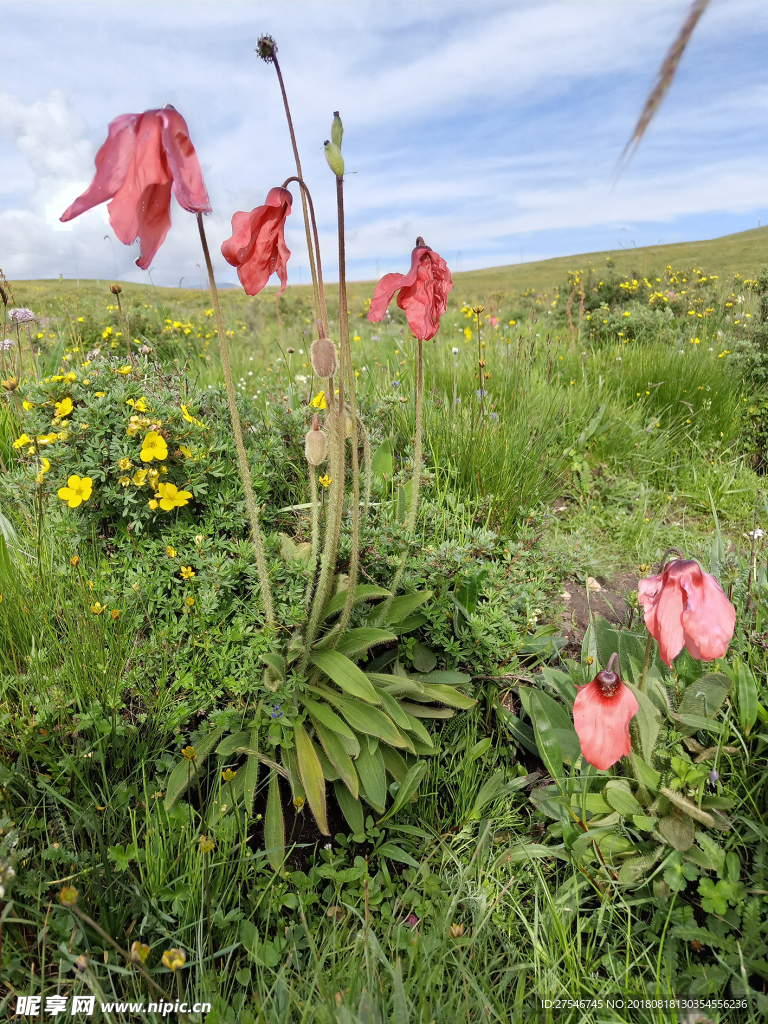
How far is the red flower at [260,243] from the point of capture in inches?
51.0

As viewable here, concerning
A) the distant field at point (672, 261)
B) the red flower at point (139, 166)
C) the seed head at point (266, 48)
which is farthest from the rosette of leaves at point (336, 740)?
the distant field at point (672, 261)

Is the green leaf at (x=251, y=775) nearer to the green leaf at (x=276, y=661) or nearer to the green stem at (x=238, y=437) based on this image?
the green leaf at (x=276, y=661)

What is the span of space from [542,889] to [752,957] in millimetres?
446

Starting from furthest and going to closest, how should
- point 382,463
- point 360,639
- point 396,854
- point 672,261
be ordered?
point 672,261
point 382,463
point 360,639
point 396,854

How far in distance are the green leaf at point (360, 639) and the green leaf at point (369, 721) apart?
0.15 m

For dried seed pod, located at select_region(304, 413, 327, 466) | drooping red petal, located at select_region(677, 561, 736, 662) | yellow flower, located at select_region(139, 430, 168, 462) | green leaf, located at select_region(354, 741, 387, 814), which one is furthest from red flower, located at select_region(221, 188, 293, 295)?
green leaf, located at select_region(354, 741, 387, 814)

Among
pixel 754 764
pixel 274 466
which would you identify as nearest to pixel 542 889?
pixel 754 764

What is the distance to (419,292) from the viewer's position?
1503mm

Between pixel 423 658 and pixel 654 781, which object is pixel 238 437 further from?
pixel 654 781

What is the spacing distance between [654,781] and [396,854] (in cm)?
68

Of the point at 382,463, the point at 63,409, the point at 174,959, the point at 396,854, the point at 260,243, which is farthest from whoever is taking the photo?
the point at 382,463

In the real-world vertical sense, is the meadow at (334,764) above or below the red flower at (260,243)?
below

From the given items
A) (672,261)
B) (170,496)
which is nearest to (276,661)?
(170,496)

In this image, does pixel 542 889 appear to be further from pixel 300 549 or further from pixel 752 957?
pixel 300 549
